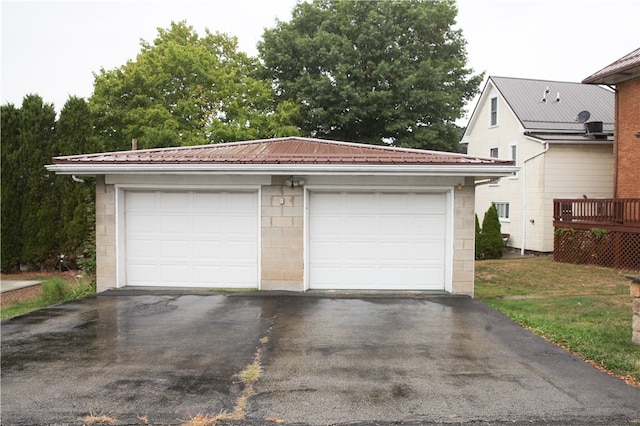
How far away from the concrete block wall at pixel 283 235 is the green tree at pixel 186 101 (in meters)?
14.0

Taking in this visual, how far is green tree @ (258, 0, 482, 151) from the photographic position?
23.7 metres

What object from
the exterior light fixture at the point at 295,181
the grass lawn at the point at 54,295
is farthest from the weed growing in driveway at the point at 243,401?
the grass lawn at the point at 54,295

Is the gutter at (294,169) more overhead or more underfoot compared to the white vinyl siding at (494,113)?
more underfoot

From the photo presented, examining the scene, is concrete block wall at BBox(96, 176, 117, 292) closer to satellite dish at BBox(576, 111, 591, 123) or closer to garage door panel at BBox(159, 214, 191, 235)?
garage door panel at BBox(159, 214, 191, 235)

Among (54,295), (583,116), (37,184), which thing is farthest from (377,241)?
(583,116)

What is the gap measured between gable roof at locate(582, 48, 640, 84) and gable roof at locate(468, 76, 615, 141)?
9.31 ft

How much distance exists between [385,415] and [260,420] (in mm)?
1074

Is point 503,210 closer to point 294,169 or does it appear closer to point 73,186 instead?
point 294,169

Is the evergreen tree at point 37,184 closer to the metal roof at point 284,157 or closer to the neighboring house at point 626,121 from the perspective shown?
the metal roof at point 284,157

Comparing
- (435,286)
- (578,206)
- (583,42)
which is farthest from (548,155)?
(435,286)

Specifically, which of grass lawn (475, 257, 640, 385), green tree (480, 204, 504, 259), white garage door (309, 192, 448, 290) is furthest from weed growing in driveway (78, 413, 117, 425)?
green tree (480, 204, 504, 259)

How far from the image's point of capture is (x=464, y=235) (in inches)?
380

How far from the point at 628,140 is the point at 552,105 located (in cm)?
601

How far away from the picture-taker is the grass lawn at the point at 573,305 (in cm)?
610
